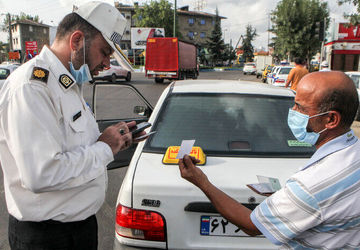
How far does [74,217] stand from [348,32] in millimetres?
33653

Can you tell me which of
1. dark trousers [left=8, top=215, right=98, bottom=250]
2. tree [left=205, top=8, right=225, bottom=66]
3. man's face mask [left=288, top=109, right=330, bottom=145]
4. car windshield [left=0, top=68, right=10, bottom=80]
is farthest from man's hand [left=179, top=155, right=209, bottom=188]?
tree [left=205, top=8, right=225, bottom=66]

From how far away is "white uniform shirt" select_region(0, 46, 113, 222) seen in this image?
1.29 metres

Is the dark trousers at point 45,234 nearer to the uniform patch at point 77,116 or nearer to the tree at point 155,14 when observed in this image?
the uniform patch at point 77,116

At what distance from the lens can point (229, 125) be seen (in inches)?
111

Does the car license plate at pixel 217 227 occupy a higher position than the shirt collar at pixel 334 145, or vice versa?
the shirt collar at pixel 334 145

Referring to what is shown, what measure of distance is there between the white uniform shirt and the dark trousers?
0.06m

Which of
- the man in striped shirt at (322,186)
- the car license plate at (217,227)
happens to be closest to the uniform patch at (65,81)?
the man in striped shirt at (322,186)

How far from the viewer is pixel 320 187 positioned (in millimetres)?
1172

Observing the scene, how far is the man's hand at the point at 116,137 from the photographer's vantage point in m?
1.61

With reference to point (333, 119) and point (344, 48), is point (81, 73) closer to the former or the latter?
Answer: point (333, 119)

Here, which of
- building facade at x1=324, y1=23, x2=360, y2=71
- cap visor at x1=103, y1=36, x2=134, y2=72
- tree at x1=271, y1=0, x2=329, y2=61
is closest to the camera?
cap visor at x1=103, y1=36, x2=134, y2=72

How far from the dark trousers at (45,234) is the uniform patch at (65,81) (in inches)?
25.3

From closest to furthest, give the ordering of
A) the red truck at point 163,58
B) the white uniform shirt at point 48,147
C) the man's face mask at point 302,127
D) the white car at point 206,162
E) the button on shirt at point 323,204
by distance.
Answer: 1. the button on shirt at point 323,204
2. the white uniform shirt at point 48,147
3. the man's face mask at point 302,127
4. the white car at point 206,162
5. the red truck at point 163,58

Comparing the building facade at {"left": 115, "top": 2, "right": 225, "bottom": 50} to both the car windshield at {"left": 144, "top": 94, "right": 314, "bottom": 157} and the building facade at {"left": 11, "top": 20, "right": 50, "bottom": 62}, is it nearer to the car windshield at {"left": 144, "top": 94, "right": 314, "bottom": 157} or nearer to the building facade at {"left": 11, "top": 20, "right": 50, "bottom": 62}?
the building facade at {"left": 11, "top": 20, "right": 50, "bottom": 62}
